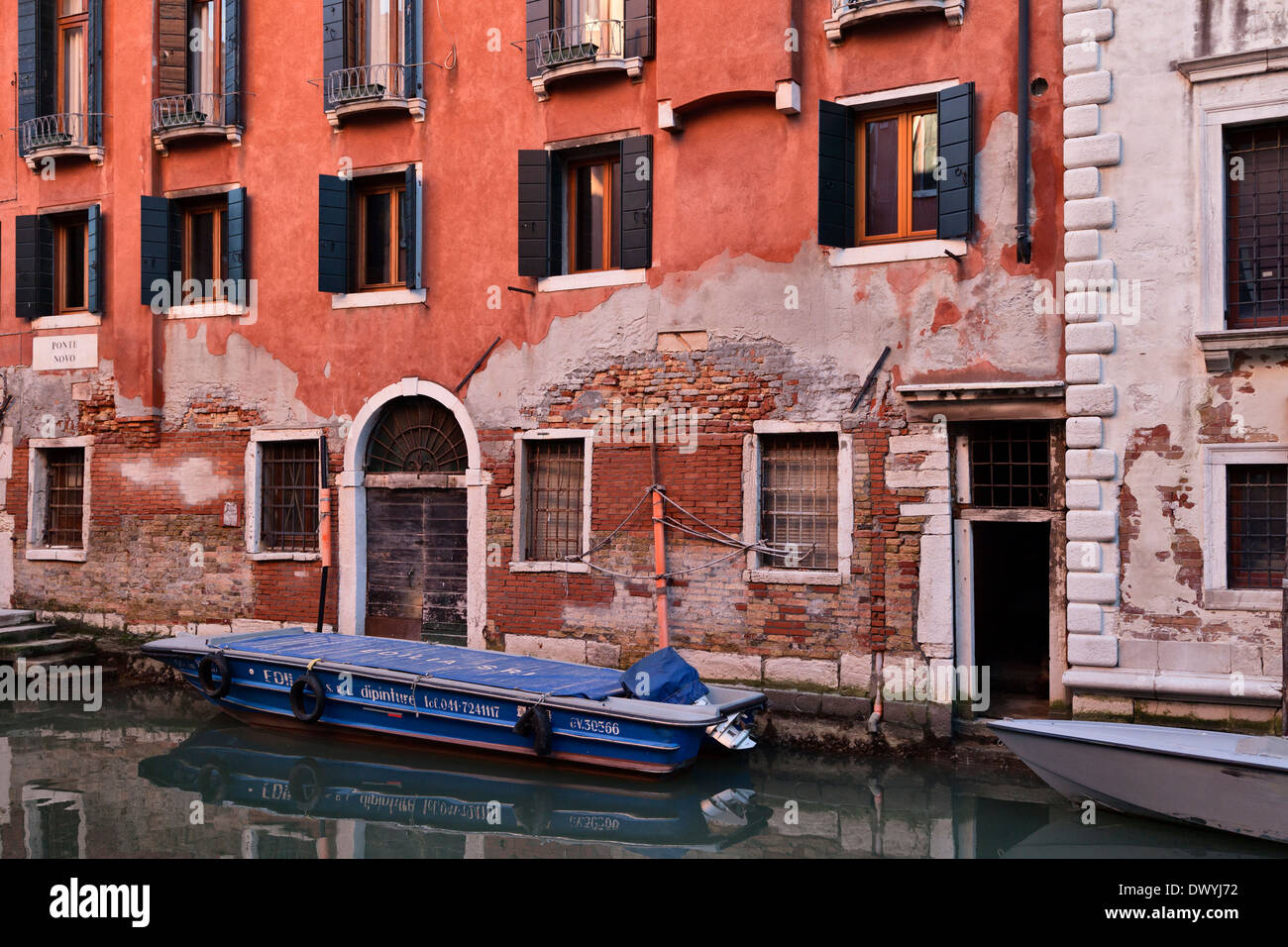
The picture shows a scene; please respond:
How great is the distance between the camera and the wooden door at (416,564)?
12250 mm

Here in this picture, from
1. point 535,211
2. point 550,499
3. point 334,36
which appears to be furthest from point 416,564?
point 334,36

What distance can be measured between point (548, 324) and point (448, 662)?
3589 mm

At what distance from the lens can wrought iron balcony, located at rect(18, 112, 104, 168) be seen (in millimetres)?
14164

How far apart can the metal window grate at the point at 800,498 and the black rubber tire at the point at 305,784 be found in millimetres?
4276

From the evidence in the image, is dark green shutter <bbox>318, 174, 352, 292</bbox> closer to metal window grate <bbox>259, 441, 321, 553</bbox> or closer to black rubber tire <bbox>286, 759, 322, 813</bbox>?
metal window grate <bbox>259, 441, 321, 553</bbox>

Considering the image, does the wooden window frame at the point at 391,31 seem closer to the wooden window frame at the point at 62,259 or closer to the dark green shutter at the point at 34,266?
the wooden window frame at the point at 62,259

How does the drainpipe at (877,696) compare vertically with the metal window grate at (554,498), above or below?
below

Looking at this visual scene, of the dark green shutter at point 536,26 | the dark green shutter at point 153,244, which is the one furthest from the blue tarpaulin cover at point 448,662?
the dark green shutter at point 536,26

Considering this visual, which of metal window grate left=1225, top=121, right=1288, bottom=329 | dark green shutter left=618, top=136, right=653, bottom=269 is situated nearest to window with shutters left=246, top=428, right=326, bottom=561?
dark green shutter left=618, top=136, right=653, bottom=269

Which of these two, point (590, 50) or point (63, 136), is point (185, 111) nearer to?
point (63, 136)

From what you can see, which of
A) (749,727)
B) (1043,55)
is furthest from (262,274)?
(1043,55)

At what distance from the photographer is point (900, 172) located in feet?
33.5

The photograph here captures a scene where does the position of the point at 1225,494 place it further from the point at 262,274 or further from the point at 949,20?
the point at 262,274

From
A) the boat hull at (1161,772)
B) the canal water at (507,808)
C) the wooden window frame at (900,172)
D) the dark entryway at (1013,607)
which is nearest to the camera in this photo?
the boat hull at (1161,772)
